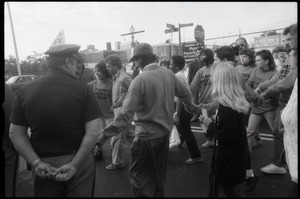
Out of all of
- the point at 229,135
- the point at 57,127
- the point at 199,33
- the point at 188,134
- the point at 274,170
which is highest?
the point at 199,33

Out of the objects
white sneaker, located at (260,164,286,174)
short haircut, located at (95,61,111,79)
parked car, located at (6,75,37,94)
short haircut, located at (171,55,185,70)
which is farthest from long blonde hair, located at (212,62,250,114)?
parked car, located at (6,75,37,94)

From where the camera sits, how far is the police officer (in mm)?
1771

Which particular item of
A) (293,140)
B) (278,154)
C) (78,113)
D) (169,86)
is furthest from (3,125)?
(278,154)

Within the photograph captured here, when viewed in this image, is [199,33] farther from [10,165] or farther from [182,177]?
[10,165]

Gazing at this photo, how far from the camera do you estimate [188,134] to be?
4.27 m

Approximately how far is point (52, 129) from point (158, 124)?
1065mm

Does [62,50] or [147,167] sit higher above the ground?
[62,50]

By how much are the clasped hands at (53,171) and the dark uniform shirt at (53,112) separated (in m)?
0.08

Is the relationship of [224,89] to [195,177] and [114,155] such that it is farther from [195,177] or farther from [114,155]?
[114,155]

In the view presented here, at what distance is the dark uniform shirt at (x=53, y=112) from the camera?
1.77 metres

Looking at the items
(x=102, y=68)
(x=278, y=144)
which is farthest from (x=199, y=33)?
(x=278, y=144)

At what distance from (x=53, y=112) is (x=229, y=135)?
1586 mm

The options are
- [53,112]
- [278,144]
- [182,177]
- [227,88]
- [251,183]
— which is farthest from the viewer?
[182,177]

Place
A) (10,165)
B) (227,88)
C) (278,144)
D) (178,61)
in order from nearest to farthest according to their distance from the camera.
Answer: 1. (10,165)
2. (227,88)
3. (278,144)
4. (178,61)
